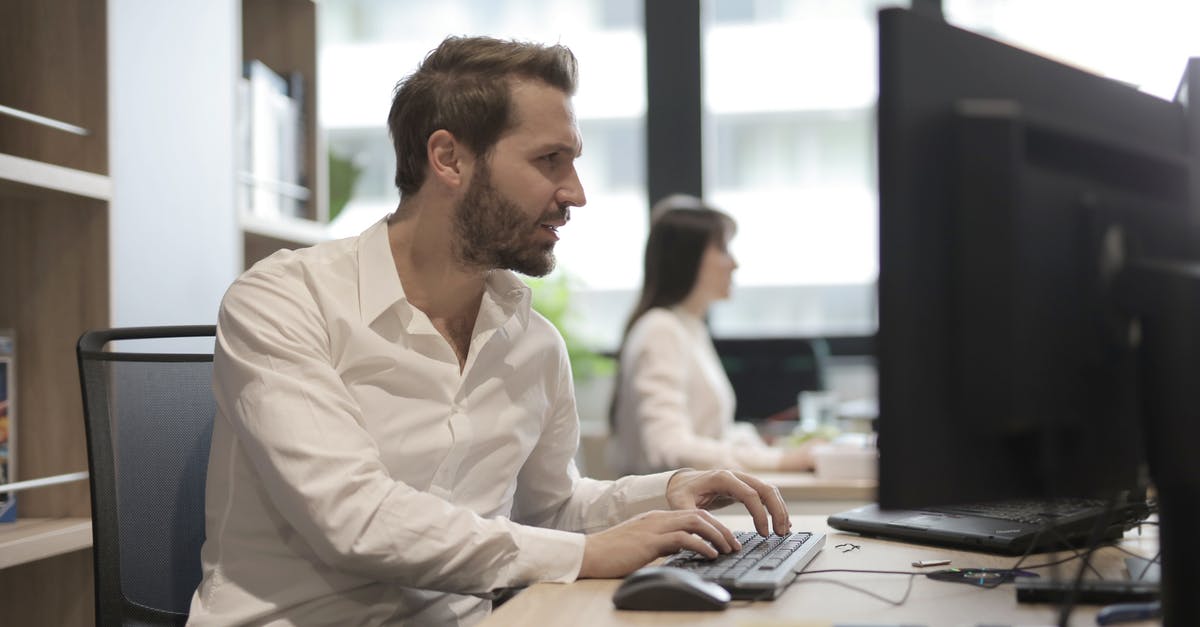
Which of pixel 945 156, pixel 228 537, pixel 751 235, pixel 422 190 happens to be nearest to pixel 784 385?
pixel 751 235

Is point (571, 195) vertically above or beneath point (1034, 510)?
above

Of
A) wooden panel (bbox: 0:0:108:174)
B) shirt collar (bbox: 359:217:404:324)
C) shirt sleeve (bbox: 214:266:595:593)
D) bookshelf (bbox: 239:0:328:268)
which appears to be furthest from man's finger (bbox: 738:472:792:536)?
bookshelf (bbox: 239:0:328:268)

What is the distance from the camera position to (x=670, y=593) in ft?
3.38

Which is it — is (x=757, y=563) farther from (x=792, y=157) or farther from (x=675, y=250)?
(x=792, y=157)

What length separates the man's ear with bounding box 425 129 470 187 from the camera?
5.06 ft

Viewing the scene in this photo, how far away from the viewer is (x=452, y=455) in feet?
4.61

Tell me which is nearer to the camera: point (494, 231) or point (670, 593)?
point (670, 593)

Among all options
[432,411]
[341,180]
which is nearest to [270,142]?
[341,180]

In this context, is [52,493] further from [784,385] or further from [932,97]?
[784,385]

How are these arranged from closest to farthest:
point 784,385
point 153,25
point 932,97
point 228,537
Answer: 1. point 932,97
2. point 228,537
3. point 153,25
4. point 784,385

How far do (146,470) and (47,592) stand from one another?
426 mm

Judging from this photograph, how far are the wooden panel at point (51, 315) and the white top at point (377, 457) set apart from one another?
410mm

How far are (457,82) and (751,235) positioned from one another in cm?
309

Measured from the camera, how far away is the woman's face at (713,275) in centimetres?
330
